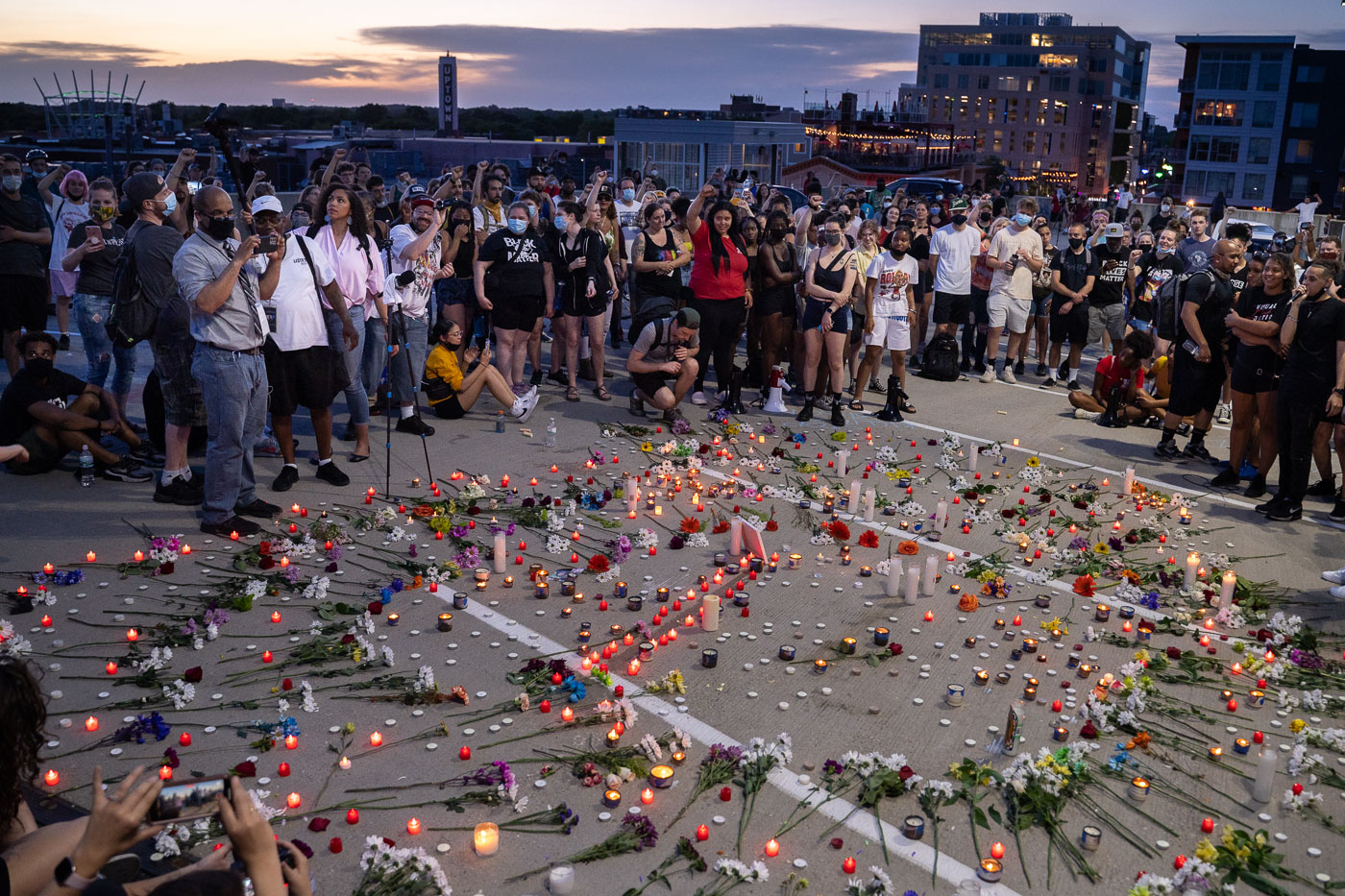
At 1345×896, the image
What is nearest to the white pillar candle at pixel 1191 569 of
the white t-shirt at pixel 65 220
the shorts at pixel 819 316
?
the shorts at pixel 819 316

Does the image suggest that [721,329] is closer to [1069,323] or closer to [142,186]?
[1069,323]

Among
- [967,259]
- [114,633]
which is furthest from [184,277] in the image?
[967,259]

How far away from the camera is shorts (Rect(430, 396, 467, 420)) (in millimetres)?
10219

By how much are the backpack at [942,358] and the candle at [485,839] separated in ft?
32.9

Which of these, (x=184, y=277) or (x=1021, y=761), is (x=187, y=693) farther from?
(x=1021, y=761)

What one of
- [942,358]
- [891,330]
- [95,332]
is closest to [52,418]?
[95,332]

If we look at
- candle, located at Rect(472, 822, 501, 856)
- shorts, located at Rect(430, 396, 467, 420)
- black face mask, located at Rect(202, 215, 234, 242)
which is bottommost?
candle, located at Rect(472, 822, 501, 856)

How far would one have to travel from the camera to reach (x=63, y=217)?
1122cm

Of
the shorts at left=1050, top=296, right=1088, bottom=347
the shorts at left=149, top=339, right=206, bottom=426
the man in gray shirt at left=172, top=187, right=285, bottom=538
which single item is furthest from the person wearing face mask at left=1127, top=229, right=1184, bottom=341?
the shorts at left=149, top=339, right=206, bottom=426

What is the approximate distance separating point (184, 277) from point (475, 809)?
163 inches

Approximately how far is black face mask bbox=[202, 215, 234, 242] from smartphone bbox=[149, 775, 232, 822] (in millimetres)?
4823

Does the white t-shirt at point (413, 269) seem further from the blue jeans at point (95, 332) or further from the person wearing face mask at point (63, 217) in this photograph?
the person wearing face mask at point (63, 217)

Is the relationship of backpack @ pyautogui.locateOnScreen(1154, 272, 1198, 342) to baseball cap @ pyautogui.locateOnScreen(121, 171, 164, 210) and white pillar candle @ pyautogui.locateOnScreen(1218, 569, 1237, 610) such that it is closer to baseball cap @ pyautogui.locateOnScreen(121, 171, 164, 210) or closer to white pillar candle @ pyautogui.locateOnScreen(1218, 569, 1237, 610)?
white pillar candle @ pyautogui.locateOnScreen(1218, 569, 1237, 610)

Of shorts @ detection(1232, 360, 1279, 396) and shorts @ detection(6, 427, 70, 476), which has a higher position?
shorts @ detection(1232, 360, 1279, 396)
